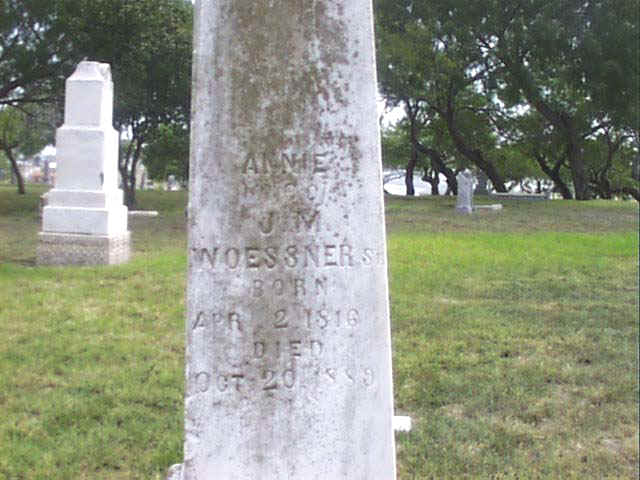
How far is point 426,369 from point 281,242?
2.84 m

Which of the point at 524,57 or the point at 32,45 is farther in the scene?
the point at 524,57

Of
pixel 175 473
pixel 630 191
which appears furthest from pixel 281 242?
pixel 630 191

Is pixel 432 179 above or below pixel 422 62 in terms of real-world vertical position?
below

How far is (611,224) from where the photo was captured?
17250mm

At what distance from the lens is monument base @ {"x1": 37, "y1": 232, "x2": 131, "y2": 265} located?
974 centimetres

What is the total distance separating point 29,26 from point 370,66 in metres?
20.7

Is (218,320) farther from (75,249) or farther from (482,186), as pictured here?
(482,186)

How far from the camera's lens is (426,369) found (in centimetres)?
509

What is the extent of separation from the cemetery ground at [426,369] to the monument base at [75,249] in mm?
306

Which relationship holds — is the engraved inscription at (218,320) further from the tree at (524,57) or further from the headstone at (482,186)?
the headstone at (482,186)

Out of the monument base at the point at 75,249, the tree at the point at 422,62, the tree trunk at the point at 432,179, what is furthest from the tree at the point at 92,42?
the tree trunk at the point at 432,179

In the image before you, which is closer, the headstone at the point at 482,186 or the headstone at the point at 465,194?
the headstone at the point at 465,194

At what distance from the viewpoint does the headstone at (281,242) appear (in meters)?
2.54

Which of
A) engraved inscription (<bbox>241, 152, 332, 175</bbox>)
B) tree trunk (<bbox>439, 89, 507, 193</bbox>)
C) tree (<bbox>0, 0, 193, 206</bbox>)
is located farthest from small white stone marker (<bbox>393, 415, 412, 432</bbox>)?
tree trunk (<bbox>439, 89, 507, 193</bbox>)
